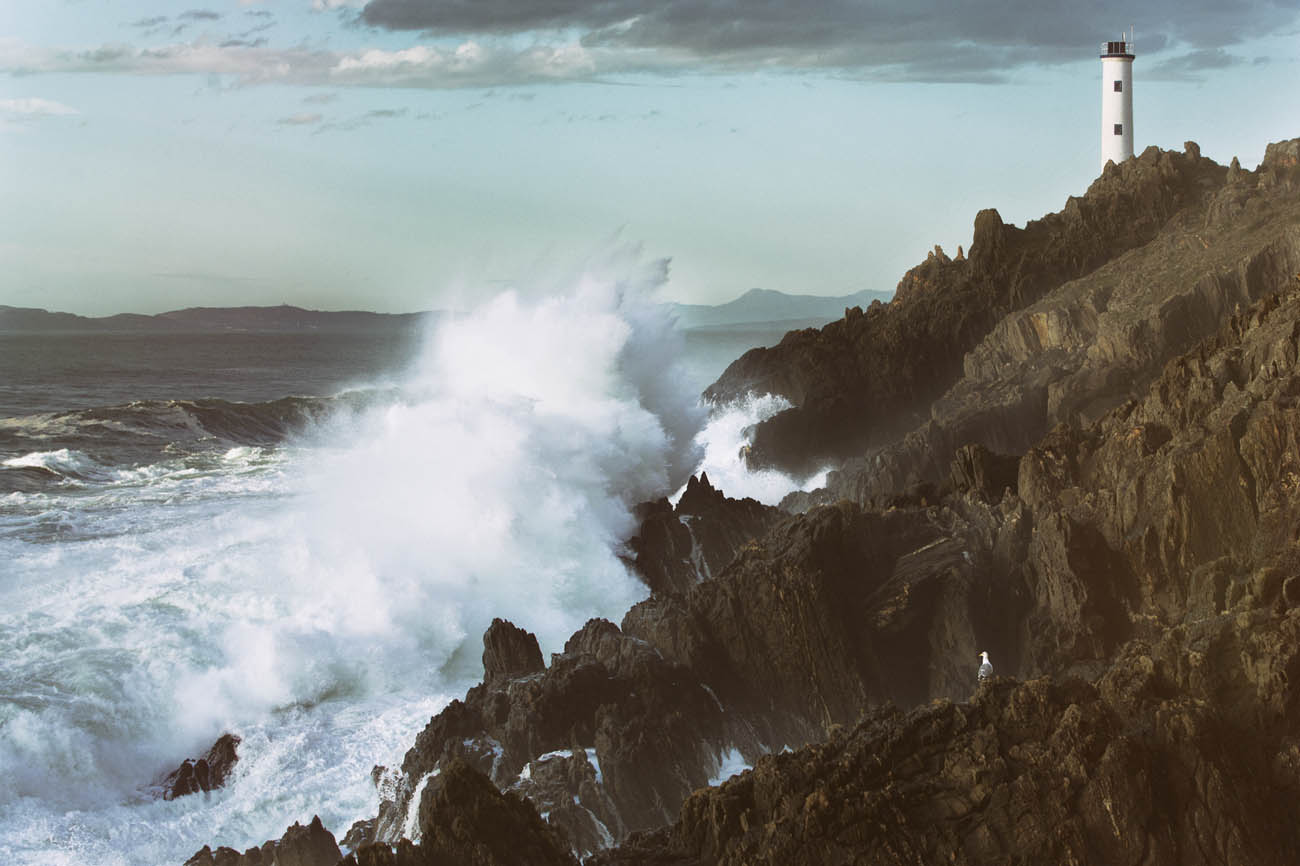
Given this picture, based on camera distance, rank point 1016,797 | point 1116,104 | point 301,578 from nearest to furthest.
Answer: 1. point 1016,797
2. point 301,578
3. point 1116,104

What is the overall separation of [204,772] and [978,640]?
9.59 meters

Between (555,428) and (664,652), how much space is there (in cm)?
1602

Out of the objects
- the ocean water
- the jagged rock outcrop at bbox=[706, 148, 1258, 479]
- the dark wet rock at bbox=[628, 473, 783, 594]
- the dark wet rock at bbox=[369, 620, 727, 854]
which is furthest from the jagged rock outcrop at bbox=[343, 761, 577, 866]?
the jagged rock outcrop at bbox=[706, 148, 1258, 479]

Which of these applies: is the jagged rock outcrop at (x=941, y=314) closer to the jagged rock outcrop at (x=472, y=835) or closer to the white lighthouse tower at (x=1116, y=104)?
the white lighthouse tower at (x=1116, y=104)

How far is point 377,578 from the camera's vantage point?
22.5m

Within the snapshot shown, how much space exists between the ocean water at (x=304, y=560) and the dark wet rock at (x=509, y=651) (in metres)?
1.54

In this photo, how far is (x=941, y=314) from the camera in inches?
1248

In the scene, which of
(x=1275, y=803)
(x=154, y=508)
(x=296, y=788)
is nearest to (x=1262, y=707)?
(x=1275, y=803)

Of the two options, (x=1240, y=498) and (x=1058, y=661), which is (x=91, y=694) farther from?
(x=1240, y=498)

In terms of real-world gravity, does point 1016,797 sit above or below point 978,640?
above

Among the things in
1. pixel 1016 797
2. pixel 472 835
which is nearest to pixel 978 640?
pixel 1016 797

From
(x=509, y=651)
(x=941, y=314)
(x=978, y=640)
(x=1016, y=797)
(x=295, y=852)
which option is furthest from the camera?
(x=941, y=314)

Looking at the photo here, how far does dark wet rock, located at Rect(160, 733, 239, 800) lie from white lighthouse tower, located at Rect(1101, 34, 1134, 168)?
94.9 ft

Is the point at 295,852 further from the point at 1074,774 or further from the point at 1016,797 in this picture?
the point at 1074,774
